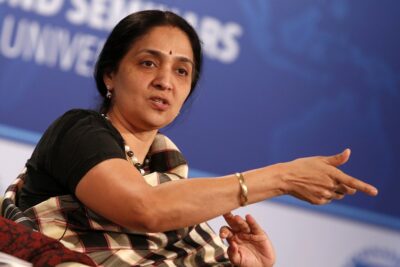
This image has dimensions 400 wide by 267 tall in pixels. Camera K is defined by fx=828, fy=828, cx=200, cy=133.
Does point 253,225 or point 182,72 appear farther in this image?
point 182,72

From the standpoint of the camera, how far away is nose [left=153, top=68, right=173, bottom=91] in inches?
77.7

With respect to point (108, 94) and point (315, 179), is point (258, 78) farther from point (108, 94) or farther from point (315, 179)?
point (315, 179)

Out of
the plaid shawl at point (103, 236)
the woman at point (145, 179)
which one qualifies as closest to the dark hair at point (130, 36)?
the woman at point (145, 179)

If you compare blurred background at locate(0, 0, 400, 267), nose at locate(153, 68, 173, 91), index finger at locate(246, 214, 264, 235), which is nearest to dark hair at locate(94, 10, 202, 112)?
nose at locate(153, 68, 173, 91)

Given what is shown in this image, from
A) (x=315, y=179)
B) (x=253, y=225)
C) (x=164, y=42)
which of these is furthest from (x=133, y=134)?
(x=315, y=179)

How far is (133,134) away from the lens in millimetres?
2033

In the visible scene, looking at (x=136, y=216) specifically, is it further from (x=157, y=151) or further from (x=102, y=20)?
(x=102, y=20)

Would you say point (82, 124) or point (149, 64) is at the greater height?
point (149, 64)

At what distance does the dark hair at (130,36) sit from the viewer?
6.64ft

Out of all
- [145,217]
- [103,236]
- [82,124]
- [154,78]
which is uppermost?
[154,78]

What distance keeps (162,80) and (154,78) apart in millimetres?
24

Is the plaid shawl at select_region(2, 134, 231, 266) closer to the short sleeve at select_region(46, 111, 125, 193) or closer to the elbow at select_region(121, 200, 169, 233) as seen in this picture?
the short sleeve at select_region(46, 111, 125, 193)

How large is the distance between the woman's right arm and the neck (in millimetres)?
325

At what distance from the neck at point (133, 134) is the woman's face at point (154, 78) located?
0.04 feet
